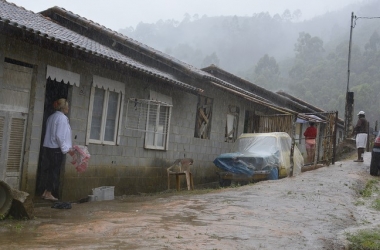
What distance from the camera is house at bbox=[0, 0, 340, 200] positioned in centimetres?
758

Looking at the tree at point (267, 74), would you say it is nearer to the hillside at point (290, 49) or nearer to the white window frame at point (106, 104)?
the hillside at point (290, 49)

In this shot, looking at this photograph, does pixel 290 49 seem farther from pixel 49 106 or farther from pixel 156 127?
pixel 49 106

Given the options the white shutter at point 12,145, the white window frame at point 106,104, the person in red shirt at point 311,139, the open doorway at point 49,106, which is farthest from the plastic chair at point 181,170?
the person in red shirt at point 311,139

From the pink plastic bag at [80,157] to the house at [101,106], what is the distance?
16cm

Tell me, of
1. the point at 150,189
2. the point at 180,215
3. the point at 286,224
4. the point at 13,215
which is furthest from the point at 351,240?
the point at 150,189

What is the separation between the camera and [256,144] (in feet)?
42.1

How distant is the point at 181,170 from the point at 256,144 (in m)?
2.50

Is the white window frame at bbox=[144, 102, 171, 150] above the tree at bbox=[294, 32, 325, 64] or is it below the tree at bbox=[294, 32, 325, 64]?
below

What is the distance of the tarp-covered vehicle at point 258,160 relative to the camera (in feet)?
38.4

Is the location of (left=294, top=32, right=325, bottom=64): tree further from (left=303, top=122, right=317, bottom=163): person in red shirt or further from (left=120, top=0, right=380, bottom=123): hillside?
(left=303, top=122, right=317, bottom=163): person in red shirt

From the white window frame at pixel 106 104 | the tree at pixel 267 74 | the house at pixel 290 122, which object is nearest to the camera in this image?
the white window frame at pixel 106 104

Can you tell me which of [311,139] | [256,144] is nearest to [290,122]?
[311,139]

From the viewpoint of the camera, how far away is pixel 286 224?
5.79 meters

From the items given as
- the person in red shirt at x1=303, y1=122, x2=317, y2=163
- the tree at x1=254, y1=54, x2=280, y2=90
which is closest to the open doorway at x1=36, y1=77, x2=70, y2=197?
the person in red shirt at x1=303, y1=122, x2=317, y2=163
